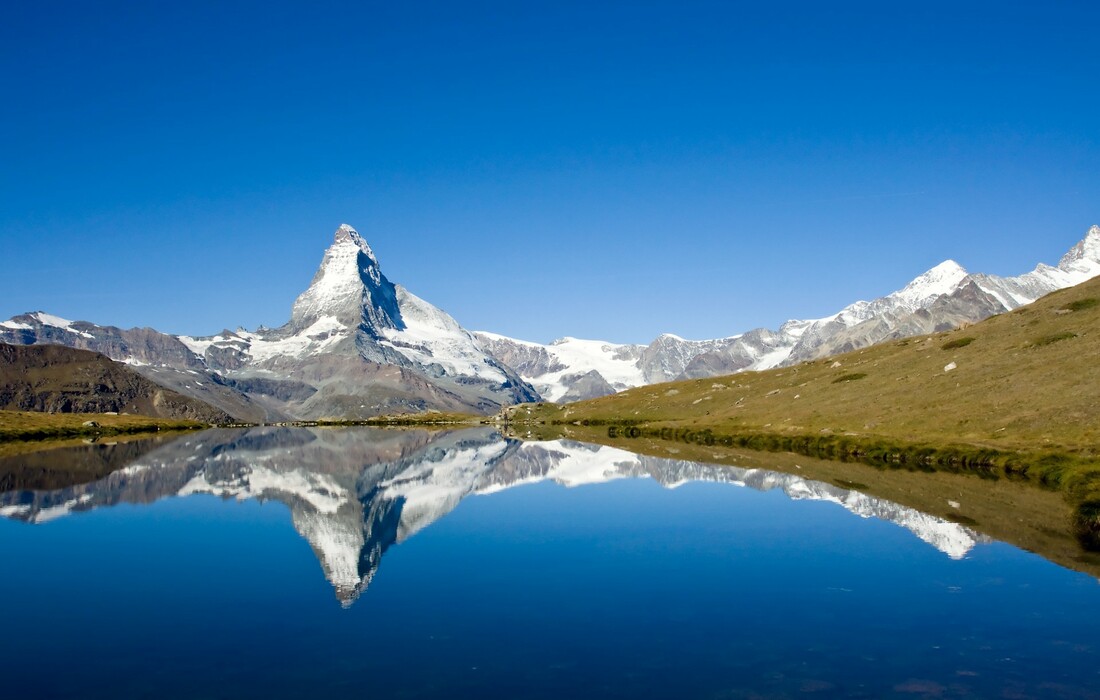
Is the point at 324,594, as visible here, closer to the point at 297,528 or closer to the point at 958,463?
the point at 297,528

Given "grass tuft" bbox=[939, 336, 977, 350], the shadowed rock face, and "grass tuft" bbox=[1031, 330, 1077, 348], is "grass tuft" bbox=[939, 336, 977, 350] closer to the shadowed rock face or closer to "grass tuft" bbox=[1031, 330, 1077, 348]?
"grass tuft" bbox=[1031, 330, 1077, 348]

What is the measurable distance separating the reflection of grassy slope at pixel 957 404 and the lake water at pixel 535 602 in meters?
16.2

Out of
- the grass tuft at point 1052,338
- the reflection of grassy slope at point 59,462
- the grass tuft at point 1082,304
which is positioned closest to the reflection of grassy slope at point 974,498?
the grass tuft at point 1052,338

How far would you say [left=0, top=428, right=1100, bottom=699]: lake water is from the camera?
2297 cm

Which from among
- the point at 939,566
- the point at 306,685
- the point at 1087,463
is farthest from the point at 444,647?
the point at 1087,463

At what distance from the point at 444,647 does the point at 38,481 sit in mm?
68525

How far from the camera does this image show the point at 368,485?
80750 millimetres

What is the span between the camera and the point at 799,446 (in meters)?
100

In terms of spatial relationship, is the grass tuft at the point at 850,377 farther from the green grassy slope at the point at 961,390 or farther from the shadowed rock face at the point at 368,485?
the shadowed rock face at the point at 368,485

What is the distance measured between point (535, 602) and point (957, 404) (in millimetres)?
75920

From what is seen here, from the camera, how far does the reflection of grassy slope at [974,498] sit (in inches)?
1586

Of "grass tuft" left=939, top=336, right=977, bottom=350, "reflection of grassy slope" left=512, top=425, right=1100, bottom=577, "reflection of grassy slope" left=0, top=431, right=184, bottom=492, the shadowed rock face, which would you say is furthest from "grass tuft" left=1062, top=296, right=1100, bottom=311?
"reflection of grassy slope" left=0, top=431, right=184, bottom=492

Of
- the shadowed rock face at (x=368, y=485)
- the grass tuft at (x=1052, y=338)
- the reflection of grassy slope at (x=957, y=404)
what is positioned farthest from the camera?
the grass tuft at (x=1052, y=338)

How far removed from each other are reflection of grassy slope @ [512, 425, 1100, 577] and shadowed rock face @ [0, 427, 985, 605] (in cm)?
207
